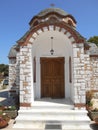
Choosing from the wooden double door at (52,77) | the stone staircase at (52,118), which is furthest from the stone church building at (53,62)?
the stone staircase at (52,118)

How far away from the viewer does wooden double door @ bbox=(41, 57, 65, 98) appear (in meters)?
13.0

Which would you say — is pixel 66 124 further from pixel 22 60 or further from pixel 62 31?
pixel 62 31

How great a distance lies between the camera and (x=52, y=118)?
9.65m

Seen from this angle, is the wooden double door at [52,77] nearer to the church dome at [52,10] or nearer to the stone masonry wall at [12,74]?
the stone masonry wall at [12,74]

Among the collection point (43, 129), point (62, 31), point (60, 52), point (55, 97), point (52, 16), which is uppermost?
point (52, 16)

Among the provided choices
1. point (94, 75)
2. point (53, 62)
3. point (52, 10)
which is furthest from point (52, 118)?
point (52, 10)

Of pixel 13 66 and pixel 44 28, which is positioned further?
pixel 13 66

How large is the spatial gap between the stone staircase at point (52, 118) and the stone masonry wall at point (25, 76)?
541mm

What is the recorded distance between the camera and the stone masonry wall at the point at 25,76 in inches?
415

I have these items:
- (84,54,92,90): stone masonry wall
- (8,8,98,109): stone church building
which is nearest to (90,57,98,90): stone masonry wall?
(8,8,98,109): stone church building

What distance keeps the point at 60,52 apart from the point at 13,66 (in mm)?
5118

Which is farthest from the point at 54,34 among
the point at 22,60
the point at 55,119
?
the point at 55,119

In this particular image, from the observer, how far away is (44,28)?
429 inches

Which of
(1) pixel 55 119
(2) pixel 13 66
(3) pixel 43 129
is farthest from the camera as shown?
(2) pixel 13 66
